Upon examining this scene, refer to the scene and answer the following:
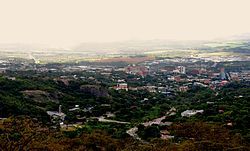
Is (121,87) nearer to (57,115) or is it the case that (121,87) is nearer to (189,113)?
(189,113)

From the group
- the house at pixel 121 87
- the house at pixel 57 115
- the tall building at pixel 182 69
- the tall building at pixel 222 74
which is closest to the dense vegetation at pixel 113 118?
the house at pixel 57 115

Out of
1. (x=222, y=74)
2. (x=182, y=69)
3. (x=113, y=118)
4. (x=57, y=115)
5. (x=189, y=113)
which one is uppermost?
(x=57, y=115)

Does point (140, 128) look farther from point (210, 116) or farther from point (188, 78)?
point (188, 78)

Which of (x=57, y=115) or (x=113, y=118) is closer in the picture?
(x=57, y=115)

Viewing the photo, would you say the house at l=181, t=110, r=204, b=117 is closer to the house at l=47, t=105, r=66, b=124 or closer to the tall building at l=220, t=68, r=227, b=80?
the house at l=47, t=105, r=66, b=124

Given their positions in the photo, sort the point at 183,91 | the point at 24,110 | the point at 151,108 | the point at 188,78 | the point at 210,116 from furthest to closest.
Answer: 1. the point at 188,78
2. the point at 183,91
3. the point at 151,108
4. the point at 24,110
5. the point at 210,116

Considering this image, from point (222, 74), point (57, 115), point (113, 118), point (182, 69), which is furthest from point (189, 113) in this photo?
point (182, 69)

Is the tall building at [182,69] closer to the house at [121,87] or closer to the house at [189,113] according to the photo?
the house at [121,87]

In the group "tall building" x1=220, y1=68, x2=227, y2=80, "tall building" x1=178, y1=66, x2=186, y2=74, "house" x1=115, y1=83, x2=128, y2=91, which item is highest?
"house" x1=115, y1=83, x2=128, y2=91

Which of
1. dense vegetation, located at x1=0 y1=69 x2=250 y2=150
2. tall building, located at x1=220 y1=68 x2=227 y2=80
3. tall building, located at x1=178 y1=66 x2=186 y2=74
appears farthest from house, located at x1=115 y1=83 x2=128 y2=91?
tall building, located at x1=178 y1=66 x2=186 y2=74

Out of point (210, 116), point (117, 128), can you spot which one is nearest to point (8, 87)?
point (117, 128)

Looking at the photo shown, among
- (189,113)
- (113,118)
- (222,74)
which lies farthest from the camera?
(222,74)
